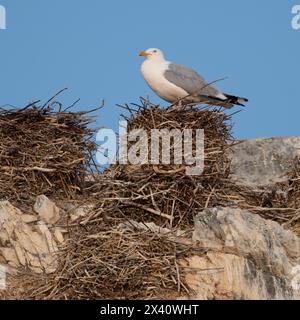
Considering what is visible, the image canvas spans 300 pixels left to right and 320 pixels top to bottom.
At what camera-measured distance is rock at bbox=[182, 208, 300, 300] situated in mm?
13836

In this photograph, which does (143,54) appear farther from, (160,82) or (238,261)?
(238,261)

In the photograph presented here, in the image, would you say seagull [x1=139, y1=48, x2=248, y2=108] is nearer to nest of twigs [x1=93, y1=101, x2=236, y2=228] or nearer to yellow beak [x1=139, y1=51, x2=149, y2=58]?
yellow beak [x1=139, y1=51, x2=149, y2=58]

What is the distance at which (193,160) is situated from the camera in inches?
651

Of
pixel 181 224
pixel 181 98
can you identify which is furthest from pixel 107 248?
pixel 181 98

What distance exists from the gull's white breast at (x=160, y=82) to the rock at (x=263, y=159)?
1246 mm

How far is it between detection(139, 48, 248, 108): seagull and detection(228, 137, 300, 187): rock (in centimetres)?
93

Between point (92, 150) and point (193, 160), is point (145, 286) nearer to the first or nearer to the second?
point (193, 160)

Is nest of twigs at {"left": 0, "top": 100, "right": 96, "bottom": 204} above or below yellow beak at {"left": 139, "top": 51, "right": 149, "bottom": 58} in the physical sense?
below

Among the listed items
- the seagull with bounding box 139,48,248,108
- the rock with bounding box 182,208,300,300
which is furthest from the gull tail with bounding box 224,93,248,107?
the rock with bounding box 182,208,300,300

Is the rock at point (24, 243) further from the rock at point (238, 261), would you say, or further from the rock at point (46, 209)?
the rock at point (238, 261)

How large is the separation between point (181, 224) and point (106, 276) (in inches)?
95.9

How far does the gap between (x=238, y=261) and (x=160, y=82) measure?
4.81 metres
